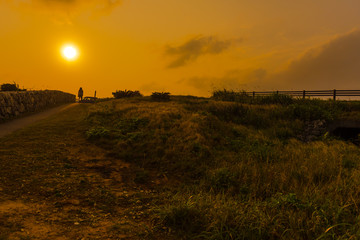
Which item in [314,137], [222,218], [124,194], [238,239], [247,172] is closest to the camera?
[238,239]

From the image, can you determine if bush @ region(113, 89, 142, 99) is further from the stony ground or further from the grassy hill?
the stony ground

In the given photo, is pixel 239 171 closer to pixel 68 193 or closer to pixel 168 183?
pixel 168 183

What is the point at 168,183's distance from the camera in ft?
24.5

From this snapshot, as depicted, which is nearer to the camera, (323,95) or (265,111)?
(265,111)

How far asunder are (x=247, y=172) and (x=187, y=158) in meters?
2.25

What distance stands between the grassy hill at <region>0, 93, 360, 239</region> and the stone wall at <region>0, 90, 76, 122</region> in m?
3.30

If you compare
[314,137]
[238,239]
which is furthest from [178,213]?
[314,137]

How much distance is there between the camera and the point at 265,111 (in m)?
18.8

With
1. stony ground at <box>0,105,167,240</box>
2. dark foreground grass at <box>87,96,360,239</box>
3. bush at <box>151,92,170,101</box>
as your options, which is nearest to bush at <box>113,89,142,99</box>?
bush at <box>151,92,170,101</box>

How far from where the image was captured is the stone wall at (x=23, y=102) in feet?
45.3

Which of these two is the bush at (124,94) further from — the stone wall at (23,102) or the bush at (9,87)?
the bush at (9,87)

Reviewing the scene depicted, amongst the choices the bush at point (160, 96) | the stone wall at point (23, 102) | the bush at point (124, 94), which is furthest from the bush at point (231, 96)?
the stone wall at point (23, 102)

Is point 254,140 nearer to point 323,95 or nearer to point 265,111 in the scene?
point 265,111

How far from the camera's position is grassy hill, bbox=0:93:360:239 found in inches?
165
